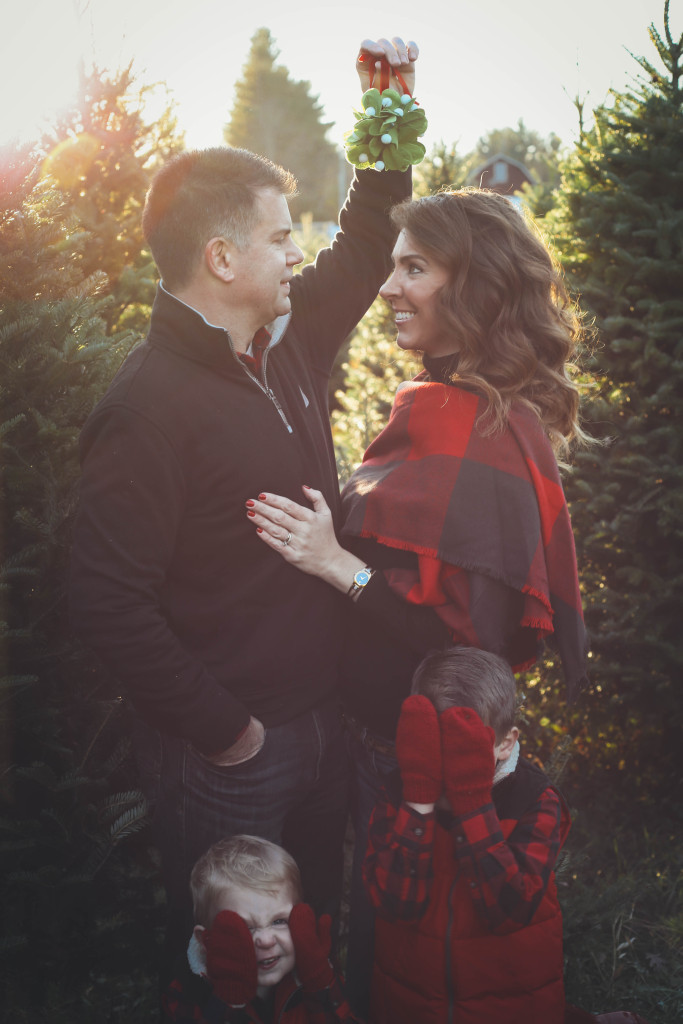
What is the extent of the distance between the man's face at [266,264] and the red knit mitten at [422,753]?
4.01ft

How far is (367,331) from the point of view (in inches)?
235

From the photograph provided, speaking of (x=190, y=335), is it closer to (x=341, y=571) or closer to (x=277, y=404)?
(x=277, y=404)

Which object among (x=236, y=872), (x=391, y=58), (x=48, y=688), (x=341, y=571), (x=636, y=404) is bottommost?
(x=236, y=872)

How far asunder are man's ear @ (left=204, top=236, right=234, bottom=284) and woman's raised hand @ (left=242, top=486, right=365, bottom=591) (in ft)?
2.14

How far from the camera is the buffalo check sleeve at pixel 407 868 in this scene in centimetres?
188

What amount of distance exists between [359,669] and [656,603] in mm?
1825

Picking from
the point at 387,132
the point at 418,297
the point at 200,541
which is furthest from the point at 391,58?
the point at 200,541

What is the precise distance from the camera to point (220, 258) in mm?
2119

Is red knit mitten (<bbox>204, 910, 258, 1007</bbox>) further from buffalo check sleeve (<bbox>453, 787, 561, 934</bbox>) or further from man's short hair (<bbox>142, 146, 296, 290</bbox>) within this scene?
man's short hair (<bbox>142, 146, 296, 290</bbox>)

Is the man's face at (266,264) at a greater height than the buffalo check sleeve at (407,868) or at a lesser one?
greater

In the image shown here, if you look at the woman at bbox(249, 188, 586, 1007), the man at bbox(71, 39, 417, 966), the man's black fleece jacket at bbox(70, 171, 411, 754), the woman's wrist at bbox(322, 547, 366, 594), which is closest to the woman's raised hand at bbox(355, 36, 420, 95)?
the woman at bbox(249, 188, 586, 1007)

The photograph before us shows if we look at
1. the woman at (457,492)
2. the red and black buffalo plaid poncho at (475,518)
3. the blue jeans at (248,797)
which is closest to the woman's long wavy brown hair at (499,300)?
the woman at (457,492)

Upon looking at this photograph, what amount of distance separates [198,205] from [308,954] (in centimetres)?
209

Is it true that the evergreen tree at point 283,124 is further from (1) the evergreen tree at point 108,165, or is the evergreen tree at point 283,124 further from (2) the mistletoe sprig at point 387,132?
(2) the mistletoe sprig at point 387,132
